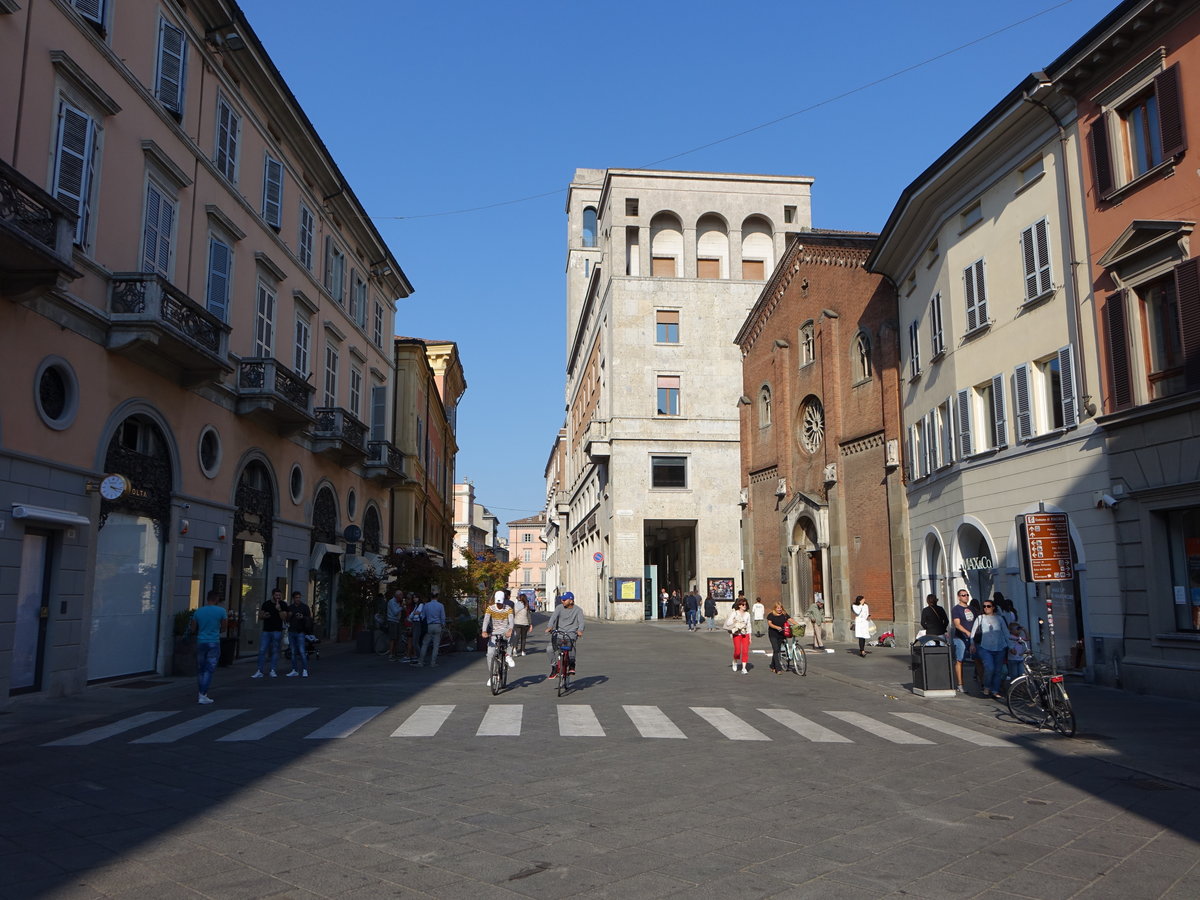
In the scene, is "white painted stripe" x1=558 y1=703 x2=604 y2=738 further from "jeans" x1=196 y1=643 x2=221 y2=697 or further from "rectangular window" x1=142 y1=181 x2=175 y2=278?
"rectangular window" x1=142 y1=181 x2=175 y2=278

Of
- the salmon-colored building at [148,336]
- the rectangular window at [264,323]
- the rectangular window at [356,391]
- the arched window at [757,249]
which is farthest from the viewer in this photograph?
the arched window at [757,249]

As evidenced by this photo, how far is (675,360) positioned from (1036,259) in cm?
3597

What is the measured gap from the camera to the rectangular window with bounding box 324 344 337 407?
98.6 feet

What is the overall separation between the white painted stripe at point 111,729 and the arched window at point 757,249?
47876mm

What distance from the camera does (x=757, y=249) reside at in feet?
188

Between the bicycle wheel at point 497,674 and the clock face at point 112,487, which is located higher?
the clock face at point 112,487

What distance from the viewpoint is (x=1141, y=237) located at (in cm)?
1588

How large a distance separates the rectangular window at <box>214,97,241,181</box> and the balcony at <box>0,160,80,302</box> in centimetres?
811

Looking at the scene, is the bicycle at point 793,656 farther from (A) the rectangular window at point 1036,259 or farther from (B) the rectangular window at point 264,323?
(B) the rectangular window at point 264,323

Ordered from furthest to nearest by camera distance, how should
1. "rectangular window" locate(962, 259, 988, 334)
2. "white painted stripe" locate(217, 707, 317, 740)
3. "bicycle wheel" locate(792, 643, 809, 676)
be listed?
"rectangular window" locate(962, 259, 988, 334) < "bicycle wheel" locate(792, 643, 809, 676) < "white painted stripe" locate(217, 707, 317, 740)

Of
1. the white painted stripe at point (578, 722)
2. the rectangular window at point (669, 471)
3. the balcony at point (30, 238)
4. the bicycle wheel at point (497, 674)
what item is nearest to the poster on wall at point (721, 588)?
the rectangular window at point (669, 471)

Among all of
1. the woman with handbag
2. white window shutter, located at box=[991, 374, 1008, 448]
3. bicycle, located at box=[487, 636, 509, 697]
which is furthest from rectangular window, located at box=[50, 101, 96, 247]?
the woman with handbag

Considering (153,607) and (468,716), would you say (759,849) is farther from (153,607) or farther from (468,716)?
(153,607)

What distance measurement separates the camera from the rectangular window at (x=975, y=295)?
68.6ft
